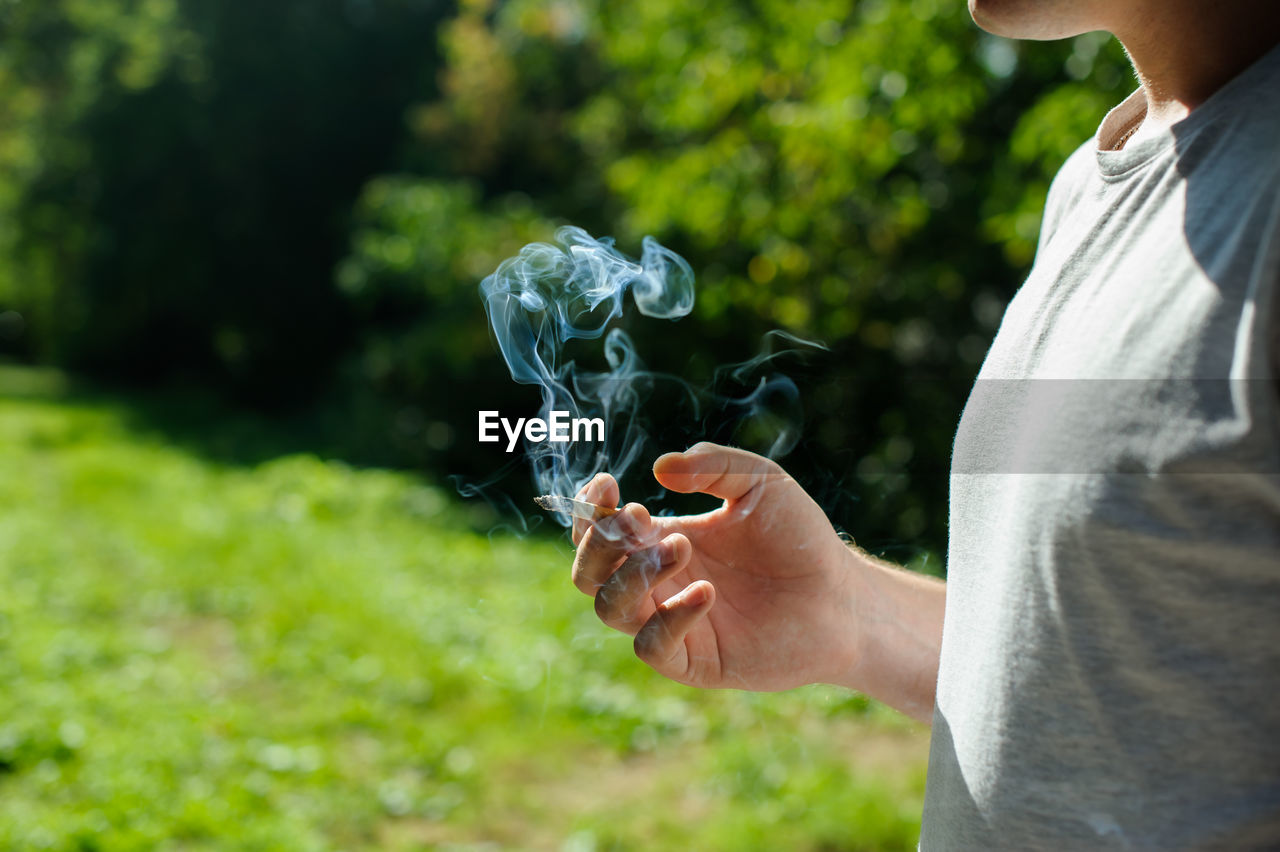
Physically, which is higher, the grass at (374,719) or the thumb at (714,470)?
the thumb at (714,470)

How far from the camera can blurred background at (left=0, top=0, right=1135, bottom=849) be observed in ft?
11.9

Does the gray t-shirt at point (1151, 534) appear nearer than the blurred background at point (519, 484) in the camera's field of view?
Yes

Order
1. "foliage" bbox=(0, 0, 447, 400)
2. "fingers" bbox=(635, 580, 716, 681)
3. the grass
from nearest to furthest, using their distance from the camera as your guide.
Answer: "fingers" bbox=(635, 580, 716, 681) → the grass → "foliage" bbox=(0, 0, 447, 400)

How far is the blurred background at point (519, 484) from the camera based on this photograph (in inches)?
143

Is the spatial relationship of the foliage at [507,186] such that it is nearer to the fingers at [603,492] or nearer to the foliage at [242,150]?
the foliage at [242,150]

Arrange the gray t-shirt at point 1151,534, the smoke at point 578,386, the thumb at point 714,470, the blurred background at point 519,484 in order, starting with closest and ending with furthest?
1. the gray t-shirt at point 1151,534
2. the thumb at point 714,470
3. the smoke at point 578,386
4. the blurred background at point 519,484

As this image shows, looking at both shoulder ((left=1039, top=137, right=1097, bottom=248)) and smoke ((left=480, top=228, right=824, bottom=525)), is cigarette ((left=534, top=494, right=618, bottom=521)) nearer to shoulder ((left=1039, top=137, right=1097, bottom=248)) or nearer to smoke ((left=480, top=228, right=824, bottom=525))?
smoke ((left=480, top=228, right=824, bottom=525))

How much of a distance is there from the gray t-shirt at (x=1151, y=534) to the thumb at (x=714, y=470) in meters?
0.37

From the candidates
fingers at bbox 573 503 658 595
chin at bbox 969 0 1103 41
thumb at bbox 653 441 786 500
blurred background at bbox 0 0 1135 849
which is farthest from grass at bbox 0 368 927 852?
chin at bbox 969 0 1103 41

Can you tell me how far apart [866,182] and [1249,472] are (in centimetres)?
505

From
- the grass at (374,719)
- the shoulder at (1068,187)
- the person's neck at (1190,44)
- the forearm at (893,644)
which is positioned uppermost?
the person's neck at (1190,44)

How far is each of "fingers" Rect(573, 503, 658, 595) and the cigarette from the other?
0.01 m

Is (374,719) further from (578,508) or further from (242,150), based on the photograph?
(242,150)

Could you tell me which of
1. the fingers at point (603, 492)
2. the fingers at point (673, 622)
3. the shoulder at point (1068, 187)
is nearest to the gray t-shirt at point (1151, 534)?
the shoulder at point (1068, 187)
